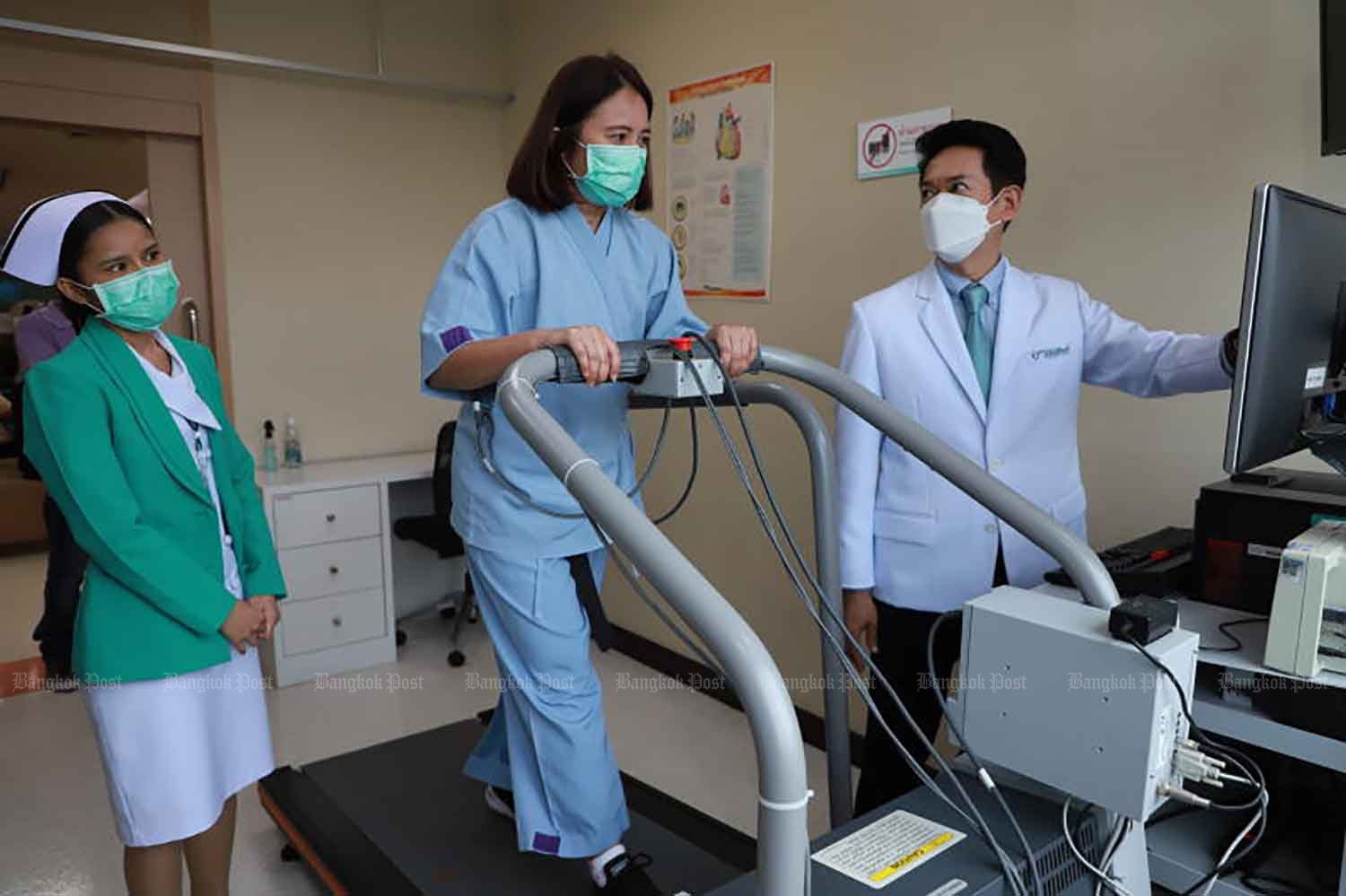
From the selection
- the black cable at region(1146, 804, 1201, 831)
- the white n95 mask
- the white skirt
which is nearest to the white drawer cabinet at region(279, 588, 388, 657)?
the white skirt

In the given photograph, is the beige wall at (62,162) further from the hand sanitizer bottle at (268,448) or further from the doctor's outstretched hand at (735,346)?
the doctor's outstretched hand at (735,346)

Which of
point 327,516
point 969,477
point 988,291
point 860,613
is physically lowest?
point 327,516

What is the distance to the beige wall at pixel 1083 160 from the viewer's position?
6.30ft

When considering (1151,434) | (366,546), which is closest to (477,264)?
(1151,434)

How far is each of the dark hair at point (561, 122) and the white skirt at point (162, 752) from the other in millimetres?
1044

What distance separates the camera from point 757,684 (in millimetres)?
719

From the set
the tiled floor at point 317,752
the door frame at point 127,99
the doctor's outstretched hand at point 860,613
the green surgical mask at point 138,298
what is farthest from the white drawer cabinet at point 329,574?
the doctor's outstretched hand at point 860,613

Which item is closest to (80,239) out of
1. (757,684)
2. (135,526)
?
(135,526)

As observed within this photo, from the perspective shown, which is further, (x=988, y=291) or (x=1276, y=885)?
(x=988, y=291)

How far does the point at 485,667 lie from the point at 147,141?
2.45 meters

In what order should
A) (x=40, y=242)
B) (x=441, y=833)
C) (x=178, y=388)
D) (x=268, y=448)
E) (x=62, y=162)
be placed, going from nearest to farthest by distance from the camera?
(x=40, y=242)
(x=178, y=388)
(x=441, y=833)
(x=268, y=448)
(x=62, y=162)

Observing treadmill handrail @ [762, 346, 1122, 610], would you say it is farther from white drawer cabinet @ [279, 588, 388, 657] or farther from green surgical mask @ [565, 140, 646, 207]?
white drawer cabinet @ [279, 588, 388, 657]

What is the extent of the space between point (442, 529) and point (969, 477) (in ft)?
A: 9.67

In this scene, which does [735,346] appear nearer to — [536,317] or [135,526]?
[536,317]
